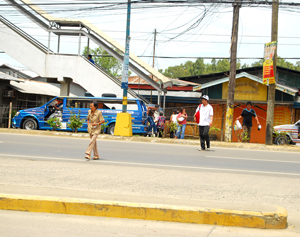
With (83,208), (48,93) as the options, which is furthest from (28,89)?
(83,208)

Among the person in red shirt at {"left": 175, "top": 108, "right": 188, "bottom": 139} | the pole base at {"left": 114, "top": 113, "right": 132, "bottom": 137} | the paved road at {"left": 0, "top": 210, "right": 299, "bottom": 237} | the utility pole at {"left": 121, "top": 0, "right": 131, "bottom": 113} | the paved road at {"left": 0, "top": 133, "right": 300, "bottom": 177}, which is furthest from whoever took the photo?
the person in red shirt at {"left": 175, "top": 108, "right": 188, "bottom": 139}

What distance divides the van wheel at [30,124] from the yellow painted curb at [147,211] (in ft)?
44.5

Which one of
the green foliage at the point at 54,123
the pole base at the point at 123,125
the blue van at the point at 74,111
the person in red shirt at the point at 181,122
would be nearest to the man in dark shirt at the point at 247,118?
the person in red shirt at the point at 181,122

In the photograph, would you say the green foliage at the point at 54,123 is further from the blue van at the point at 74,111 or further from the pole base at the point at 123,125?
the pole base at the point at 123,125

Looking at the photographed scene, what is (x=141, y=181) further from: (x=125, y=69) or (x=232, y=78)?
A: (x=232, y=78)

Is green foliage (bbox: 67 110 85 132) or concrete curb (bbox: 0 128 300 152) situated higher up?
green foliage (bbox: 67 110 85 132)

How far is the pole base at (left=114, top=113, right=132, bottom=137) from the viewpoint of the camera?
627 inches

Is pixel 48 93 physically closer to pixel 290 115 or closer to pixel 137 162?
pixel 290 115

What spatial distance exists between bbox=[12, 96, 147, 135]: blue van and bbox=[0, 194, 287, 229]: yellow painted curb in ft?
40.3

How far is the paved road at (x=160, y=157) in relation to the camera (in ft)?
30.3

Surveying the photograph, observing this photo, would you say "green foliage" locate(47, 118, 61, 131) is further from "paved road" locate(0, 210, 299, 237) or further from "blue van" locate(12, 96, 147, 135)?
"paved road" locate(0, 210, 299, 237)

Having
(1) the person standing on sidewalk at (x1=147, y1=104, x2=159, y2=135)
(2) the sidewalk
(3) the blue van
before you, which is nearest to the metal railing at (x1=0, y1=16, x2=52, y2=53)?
(3) the blue van

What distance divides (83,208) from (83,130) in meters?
12.7

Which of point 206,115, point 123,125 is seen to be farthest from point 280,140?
point 123,125
